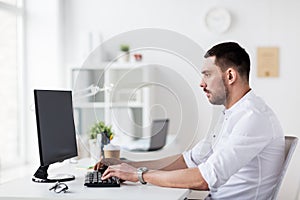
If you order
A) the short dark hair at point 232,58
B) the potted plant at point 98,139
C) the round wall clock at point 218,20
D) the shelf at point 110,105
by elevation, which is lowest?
the potted plant at point 98,139

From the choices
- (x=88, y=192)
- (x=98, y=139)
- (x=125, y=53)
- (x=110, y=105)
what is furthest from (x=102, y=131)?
(x=125, y=53)

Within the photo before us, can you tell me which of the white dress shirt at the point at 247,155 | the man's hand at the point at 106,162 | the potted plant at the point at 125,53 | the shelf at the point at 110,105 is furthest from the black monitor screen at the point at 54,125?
the potted plant at the point at 125,53

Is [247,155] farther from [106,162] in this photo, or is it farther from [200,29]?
[200,29]

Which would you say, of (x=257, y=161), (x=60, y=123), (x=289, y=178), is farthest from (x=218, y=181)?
(x=289, y=178)

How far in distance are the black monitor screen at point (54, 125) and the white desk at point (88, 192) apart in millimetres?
134

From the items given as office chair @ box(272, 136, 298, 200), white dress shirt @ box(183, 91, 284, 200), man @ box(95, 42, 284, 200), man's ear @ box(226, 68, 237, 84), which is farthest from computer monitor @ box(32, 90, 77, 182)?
office chair @ box(272, 136, 298, 200)

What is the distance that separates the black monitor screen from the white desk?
134 millimetres

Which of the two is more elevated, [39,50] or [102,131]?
[39,50]

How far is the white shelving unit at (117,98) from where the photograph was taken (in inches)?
176

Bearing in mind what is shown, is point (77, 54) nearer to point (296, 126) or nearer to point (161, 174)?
point (296, 126)

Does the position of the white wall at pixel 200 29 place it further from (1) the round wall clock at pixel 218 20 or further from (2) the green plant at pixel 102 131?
(2) the green plant at pixel 102 131

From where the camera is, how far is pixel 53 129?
7.55 feet

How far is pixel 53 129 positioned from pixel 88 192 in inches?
14.8

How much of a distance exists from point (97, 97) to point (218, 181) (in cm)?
263
